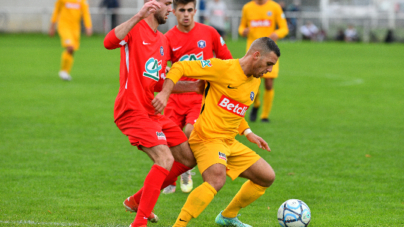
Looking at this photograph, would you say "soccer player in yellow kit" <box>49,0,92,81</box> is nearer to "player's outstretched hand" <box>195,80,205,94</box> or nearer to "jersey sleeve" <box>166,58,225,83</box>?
"player's outstretched hand" <box>195,80,205,94</box>

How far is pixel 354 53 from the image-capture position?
26.2 metres

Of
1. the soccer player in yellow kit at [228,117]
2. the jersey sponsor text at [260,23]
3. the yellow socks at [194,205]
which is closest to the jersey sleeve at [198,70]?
the soccer player in yellow kit at [228,117]

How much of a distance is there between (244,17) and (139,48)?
6.34 m

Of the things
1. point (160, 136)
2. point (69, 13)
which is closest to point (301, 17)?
point (69, 13)

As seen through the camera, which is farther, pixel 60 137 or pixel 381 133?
pixel 381 133

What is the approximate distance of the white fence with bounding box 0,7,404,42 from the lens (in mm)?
32469

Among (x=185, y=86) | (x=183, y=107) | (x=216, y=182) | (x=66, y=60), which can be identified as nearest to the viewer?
(x=216, y=182)

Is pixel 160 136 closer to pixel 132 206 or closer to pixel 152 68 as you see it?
pixel 152 68

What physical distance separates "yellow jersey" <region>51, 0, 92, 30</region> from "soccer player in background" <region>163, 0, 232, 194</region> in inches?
365

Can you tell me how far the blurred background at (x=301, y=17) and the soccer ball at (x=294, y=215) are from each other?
82.7ft

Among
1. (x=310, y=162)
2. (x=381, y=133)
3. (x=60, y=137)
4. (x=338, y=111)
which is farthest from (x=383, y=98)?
(x=60, y=137)

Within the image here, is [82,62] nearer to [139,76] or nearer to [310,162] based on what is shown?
[310,162]

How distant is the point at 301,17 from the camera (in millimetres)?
34844

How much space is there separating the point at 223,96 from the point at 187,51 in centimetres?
165
